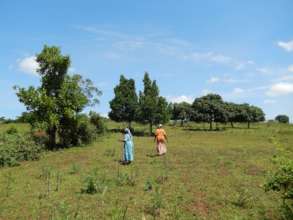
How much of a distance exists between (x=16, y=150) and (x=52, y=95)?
8952 millimetres

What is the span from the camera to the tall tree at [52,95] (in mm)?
30625

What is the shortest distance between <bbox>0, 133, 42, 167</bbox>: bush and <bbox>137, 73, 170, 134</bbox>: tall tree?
101 ft

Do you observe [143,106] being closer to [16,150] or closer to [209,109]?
[209,109]

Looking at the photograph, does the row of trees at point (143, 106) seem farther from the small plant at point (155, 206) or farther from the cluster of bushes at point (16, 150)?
the small plant at point (155, 206)

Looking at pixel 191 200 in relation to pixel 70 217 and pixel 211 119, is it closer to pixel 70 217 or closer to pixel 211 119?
pixel 70 217

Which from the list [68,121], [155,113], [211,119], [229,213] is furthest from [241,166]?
[211,119]

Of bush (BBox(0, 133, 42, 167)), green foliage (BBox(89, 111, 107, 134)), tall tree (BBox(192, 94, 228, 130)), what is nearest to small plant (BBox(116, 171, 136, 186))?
bush (BBox(0, 133, 42, 167))

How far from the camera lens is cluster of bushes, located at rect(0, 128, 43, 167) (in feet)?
74.7

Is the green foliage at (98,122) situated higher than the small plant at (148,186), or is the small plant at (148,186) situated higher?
the green foliage at (98,122)

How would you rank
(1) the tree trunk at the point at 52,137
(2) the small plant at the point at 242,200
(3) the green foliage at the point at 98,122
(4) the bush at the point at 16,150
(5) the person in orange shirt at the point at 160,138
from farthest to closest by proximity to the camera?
1. (3) the green foliage at the point at 98,122
2. (1) the tree trunk at the point at 52,137
3. (5) the person in orange shirt at the point at 160,138
4. (4) the bush at the point at 16,150
5. (2) the small plant at the point at 242,200

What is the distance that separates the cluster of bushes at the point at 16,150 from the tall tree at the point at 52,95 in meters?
4.63

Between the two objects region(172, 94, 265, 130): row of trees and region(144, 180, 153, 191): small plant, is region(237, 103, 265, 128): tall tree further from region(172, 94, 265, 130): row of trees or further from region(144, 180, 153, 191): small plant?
region(144, 180, 153, 191): small plant

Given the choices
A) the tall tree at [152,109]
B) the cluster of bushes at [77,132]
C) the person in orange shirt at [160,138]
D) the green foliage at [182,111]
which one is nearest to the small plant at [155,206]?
the person in orange shirt at [160,138]

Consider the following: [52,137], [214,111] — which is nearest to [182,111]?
[214,111]
